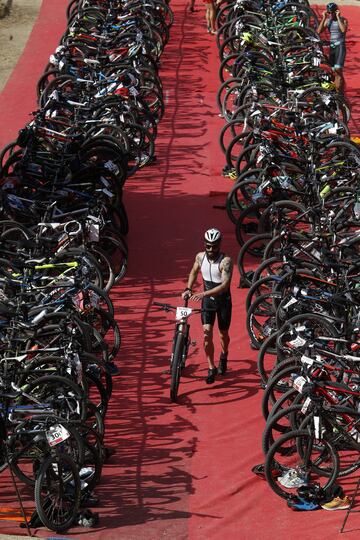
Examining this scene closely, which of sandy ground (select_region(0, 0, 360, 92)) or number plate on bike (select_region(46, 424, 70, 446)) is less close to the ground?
number plate on bike (select_region(46, 424, 70, 446))

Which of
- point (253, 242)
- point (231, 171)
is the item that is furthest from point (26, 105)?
point (253, 242)

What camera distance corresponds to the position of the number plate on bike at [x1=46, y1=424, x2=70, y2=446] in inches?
398

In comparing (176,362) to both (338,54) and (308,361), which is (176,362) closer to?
A: (308,361)

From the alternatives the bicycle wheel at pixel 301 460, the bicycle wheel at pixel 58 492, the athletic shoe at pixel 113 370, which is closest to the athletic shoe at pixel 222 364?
the athletic shoe at pixel 113 370

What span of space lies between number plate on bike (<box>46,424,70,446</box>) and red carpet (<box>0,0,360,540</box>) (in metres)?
0.81

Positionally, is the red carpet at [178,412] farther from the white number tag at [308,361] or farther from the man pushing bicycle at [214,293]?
the white number tag at [308,361]

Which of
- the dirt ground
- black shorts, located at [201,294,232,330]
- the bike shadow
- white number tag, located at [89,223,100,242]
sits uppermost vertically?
white number tag, located at [89,223,100,242]

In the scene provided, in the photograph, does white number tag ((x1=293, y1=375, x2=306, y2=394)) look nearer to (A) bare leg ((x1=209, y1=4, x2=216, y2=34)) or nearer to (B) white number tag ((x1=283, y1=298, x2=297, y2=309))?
(B) white number tag ((x1=283, y1=298, x2=297, y2=309))

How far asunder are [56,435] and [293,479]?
82.3 inches

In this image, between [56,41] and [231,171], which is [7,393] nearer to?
[231,171]

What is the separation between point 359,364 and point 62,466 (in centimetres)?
275

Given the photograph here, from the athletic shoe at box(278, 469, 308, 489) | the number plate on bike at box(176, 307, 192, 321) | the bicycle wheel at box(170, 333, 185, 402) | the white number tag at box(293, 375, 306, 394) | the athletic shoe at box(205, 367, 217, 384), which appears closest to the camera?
the white number tag at box(293, 375, 306, 394)

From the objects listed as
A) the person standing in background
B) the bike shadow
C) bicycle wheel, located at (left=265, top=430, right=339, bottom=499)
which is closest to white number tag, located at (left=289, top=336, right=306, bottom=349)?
bicycle wheel, located at (left=265, top=430, right=339, bottom=499)

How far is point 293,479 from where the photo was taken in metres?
11.0
